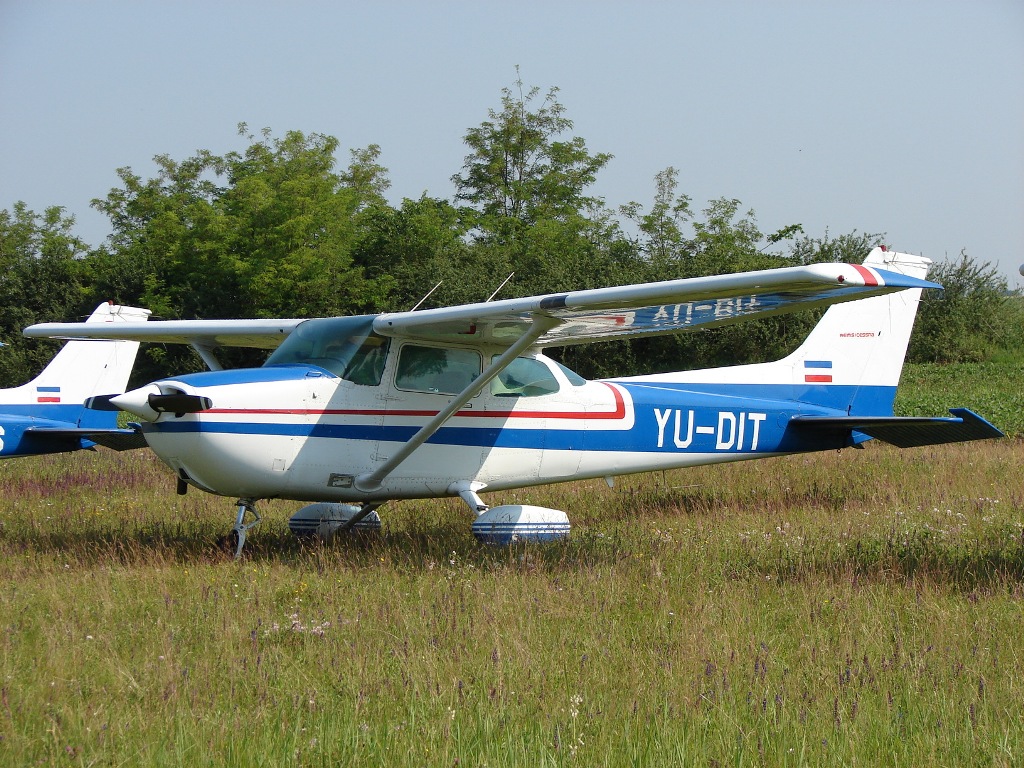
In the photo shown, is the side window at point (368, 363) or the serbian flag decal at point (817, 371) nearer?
the side window at point (368, 363)

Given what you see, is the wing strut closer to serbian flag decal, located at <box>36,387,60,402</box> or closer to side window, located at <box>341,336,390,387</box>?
side window, located at <box>341,336,390,387</box>

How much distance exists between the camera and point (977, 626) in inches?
201

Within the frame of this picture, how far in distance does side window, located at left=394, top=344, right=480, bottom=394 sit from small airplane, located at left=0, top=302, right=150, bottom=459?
5.00 metres

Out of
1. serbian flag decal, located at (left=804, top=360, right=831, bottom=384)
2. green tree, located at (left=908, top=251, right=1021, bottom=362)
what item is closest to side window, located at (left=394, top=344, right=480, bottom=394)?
serbian flag decal, located at (left=804, top=360, right=831, bottom=384)

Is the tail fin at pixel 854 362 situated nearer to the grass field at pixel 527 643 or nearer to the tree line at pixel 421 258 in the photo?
the grass field at pixel 527 643

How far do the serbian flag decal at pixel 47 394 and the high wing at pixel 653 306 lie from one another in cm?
751

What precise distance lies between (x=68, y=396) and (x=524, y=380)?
7840 millimetres

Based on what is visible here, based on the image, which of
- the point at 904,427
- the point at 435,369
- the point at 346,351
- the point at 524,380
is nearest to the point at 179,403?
the point at 346,351

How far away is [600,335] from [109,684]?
16.5ft

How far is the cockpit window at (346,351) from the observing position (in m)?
7.56

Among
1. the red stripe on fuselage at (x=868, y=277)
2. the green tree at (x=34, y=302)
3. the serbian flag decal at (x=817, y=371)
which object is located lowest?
the green tree at (x=34, y=302)

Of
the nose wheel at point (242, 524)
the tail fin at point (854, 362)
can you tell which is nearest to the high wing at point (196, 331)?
the nose wheel at point (242, 524)

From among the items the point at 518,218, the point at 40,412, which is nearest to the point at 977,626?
the point at 40,412

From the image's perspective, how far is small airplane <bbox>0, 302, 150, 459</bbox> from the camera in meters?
11.6
